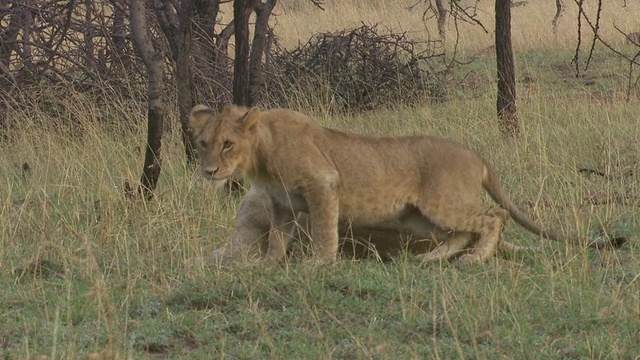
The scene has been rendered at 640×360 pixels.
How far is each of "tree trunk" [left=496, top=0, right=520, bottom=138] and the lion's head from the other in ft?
13.6

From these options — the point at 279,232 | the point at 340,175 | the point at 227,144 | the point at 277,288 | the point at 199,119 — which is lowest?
the point at 277,288

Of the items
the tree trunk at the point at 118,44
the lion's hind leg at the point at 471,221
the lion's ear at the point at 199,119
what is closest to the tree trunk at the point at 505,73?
the tree trunk at the point at 118,44

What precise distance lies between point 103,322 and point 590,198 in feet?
10.4

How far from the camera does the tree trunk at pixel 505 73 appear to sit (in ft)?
29.9

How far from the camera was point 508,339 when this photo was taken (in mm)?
4301

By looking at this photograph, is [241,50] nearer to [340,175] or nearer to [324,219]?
[340,175]

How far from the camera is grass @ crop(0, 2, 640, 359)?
4.33 metres

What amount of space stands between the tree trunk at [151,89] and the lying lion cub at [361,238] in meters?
1.42

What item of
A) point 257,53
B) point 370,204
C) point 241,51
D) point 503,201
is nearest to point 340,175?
point 370,204

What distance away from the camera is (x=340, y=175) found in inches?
218

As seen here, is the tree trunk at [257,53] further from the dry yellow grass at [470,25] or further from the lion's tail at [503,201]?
the dry yellow grass at [470,25]

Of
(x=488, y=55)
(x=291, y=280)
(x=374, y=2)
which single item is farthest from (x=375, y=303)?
(x=374, y=2)

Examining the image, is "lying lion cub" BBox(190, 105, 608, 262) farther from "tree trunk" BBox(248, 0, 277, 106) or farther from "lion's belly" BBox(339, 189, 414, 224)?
"tree trunk" BBox(248, 0, 277, 106)

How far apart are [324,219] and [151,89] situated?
88.2 inches
